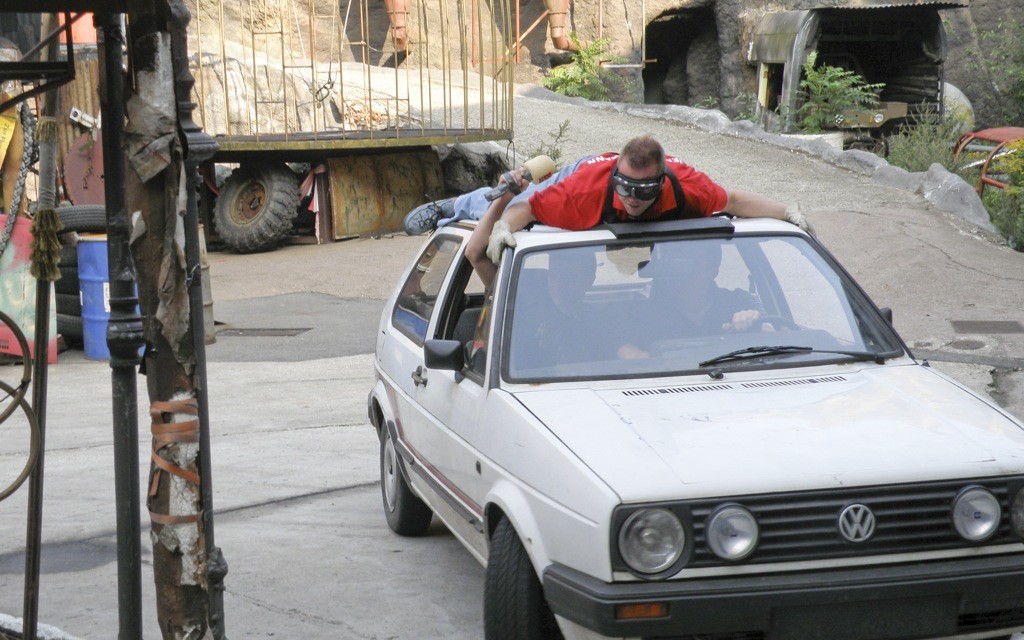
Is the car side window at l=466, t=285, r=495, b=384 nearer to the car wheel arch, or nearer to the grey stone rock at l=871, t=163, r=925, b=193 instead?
the car wheel arch

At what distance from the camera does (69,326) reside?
10.6m

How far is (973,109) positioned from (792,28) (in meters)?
6.83

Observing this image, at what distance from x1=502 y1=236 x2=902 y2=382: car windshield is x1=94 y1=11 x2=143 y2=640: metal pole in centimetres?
129

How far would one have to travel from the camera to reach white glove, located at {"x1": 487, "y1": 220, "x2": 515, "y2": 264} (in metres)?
4.57

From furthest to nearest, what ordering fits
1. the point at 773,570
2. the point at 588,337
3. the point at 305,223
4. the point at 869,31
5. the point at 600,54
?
1. the point at 600,54
2. the point at 869,31
3. the point at 305,223
4. the point at 588,337
5. the point at 773,570

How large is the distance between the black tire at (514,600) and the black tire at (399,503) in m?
1.77

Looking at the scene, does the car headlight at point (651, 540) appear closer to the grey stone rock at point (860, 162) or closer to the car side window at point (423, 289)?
the car side window at point (423, 289)

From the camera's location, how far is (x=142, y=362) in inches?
130

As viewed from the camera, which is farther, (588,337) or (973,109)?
(973,109)

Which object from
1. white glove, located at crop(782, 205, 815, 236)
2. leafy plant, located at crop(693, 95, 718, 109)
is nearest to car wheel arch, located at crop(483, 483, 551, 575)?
white glove, located at crop(782, 205, 815, 236)

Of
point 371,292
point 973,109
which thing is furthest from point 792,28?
point 371,292

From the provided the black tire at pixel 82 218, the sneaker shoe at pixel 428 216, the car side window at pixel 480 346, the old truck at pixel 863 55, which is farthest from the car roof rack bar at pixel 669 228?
the old truck at pixel 863 55

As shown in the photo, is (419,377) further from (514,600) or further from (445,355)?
(514,600)

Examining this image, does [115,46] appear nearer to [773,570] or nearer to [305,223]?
[773,570]
